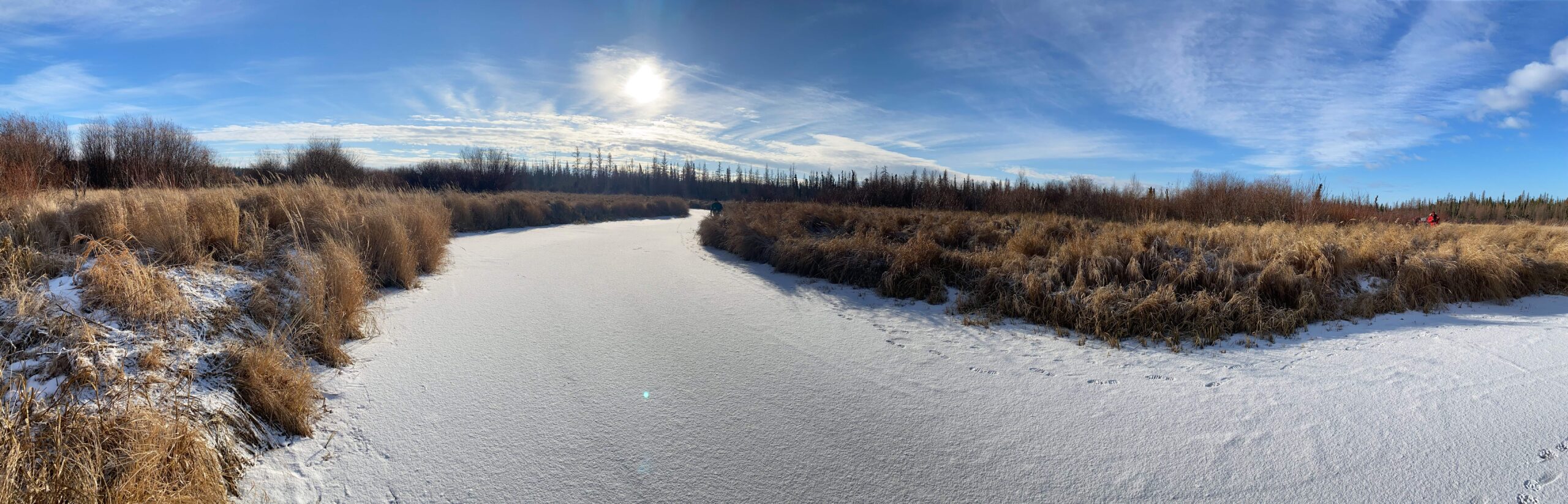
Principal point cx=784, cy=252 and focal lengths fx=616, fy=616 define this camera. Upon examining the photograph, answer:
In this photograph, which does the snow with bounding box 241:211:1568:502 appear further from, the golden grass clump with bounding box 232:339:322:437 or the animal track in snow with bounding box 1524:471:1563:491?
the golden grass clump with bounding box 232:339:322:437

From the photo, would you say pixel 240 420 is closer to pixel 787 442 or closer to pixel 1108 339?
pixel 787 442

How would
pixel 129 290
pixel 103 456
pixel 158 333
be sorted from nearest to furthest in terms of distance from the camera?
1. pixel 103 456
2. pixel 158 333
3. pixel 129 290

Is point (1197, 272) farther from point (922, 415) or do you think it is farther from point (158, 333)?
point (158, 333)

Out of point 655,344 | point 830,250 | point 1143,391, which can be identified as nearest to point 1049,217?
point 830,250

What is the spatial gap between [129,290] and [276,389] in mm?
1252

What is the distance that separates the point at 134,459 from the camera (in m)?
2.06

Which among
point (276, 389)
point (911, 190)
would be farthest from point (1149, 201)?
point (276, 389)

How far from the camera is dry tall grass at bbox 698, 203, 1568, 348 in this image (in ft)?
16.4

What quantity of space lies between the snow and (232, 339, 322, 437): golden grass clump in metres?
0.14

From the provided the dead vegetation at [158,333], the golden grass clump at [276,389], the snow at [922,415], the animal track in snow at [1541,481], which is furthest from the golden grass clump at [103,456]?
the animal track in snow at [1541,481]

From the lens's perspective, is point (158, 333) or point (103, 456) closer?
point (103, 456)

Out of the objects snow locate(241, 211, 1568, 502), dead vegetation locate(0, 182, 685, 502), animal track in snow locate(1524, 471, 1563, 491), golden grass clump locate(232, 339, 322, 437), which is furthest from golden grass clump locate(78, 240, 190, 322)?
animal track in snow locate(1524, 471, 1563, 491)

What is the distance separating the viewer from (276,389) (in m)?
2.95

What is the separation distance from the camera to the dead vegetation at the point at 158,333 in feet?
6.86
